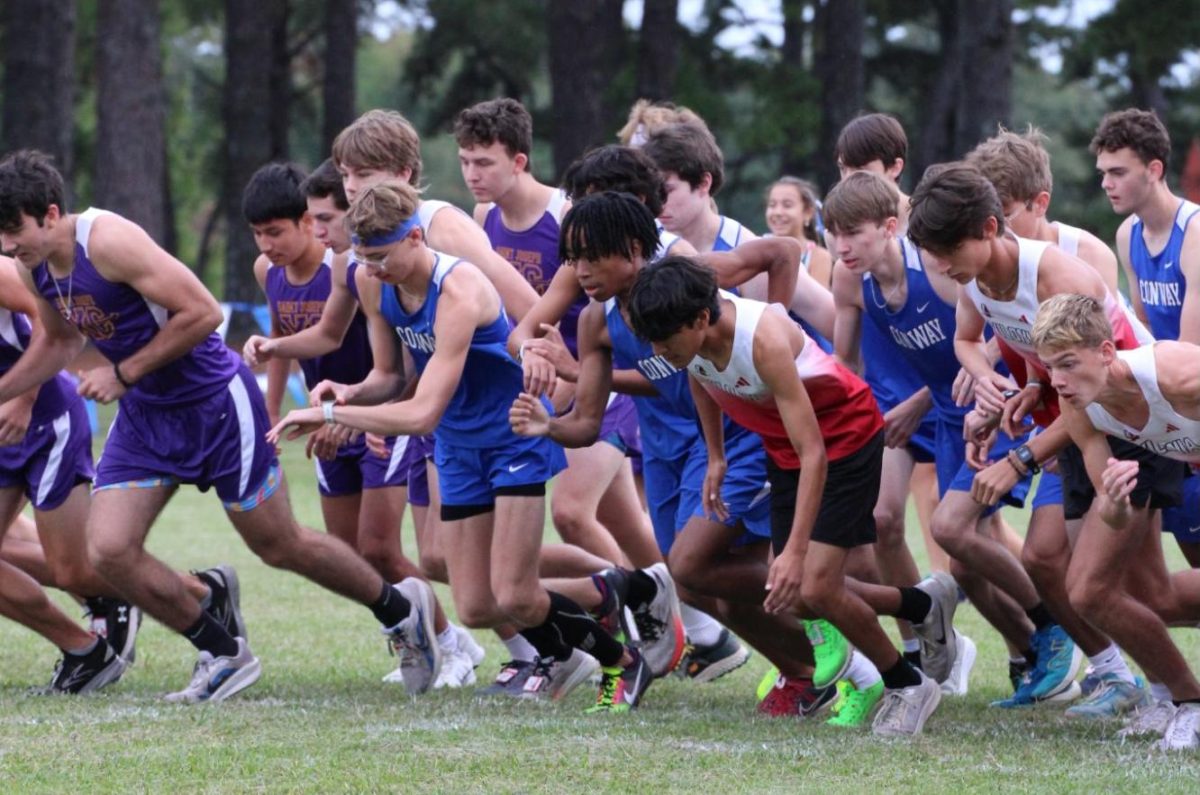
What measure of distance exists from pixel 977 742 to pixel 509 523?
1852mm

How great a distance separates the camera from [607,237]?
19.0 ft

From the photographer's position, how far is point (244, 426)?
22.5 ft

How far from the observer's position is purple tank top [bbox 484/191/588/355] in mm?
7285

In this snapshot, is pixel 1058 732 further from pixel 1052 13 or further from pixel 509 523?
pixel 1052 13

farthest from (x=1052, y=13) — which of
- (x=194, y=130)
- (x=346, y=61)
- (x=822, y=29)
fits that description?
(x=194, y=130)

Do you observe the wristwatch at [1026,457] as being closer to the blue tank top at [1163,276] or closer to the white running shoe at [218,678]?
the blue tank top at [1163,276]

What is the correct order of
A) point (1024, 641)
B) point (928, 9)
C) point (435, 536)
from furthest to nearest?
point (928, 9) < point (435, 536) < point (1024, 641)

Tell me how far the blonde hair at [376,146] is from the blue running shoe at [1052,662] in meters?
3.12

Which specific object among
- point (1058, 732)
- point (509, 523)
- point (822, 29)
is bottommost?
point (1058, 732)

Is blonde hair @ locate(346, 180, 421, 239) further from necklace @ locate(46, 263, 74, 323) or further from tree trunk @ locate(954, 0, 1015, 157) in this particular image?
tree trunk @ locate(954, 0, 1015, 157)

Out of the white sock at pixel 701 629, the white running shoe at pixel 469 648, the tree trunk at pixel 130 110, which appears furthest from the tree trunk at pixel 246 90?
the white sock at pixel 701 629

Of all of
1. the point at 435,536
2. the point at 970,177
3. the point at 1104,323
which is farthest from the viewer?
the point at 435,536

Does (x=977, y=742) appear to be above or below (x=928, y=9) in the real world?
below

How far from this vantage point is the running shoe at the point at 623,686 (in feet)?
21.6
